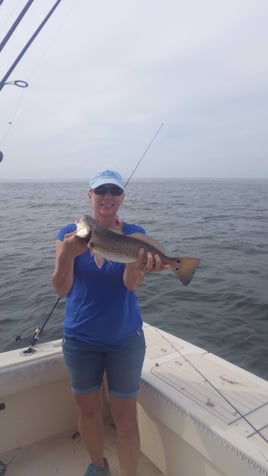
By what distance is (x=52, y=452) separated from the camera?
13.1ft

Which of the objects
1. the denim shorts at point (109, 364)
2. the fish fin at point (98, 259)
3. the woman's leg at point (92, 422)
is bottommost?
the woman's leg at point (92, 422)

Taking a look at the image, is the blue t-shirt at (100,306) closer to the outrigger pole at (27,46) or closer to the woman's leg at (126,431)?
the woman's leg at (126,431)

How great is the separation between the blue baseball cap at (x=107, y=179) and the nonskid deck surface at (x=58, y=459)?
8.90ft

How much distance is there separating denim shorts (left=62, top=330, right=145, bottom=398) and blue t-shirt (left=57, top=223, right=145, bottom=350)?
0.22ft

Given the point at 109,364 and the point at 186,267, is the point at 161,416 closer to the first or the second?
the point at 109,364

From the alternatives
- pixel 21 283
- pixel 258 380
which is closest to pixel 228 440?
pixel 258 380

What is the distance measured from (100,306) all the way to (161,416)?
3.57ft

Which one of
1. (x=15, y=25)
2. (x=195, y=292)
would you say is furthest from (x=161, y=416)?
(x=195, y=292)

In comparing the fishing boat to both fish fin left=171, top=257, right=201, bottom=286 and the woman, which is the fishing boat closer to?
the woman

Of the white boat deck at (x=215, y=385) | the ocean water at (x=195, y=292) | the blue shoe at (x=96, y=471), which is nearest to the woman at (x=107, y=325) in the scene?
the blue shoe at (x=96, y=471)

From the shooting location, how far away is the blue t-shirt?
304 centimetres

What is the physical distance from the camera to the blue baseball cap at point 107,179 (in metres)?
3.05

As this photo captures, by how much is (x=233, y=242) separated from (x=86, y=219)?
13.4m

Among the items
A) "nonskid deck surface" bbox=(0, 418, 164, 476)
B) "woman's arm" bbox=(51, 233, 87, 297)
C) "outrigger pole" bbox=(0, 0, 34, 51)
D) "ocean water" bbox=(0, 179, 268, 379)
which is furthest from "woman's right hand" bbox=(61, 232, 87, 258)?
"outrigger pole" bbox=(0, 0, 34, 51)
